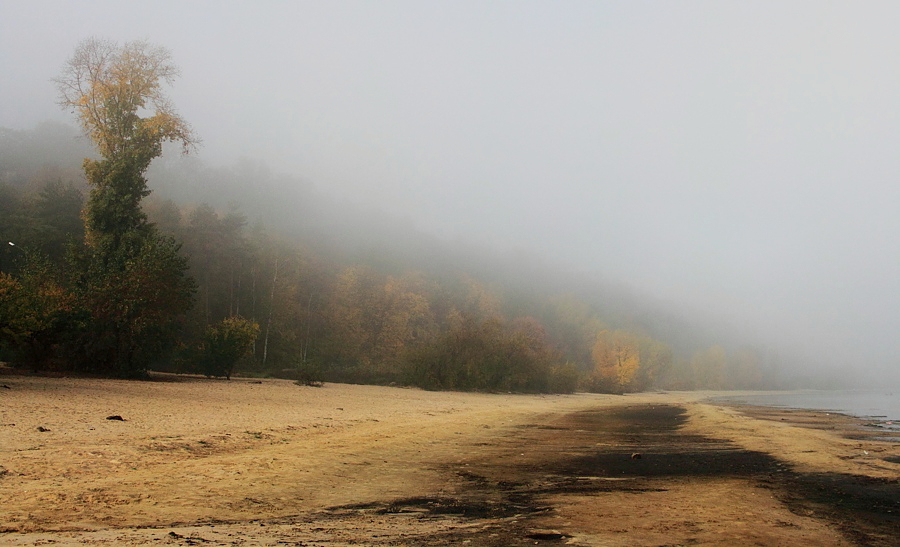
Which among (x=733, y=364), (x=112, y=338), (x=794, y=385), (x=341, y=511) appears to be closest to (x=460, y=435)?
(x=341, y=511)

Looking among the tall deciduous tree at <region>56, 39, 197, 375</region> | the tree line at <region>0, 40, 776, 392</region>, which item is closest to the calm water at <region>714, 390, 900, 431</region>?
the tree line at <region>0, 40, 776, 392</region>

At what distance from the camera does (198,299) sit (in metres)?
51.2

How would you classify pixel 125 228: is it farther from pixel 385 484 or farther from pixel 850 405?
pixel 850 405

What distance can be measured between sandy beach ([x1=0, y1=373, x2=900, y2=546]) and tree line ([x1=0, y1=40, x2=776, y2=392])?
353 inches

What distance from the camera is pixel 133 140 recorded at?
3197 centimetres

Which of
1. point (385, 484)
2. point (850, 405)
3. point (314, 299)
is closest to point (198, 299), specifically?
point (314, 299)

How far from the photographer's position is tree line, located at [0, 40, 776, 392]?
27.0 meters

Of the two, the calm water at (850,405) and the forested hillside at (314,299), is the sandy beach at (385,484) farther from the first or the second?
the calm water at (850,405)

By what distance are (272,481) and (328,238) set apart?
9744cm

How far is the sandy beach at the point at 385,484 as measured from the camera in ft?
21.5

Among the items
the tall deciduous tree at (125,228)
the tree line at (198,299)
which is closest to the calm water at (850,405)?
the tree line at (198,299)

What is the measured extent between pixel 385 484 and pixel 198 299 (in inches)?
1845

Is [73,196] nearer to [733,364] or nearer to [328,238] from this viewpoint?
[328,238]

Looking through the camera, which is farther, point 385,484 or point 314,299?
point 314,299
